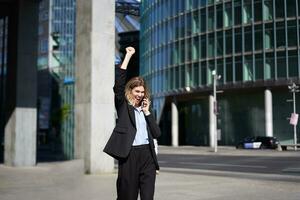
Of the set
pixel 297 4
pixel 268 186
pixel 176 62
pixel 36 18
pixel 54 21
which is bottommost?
pixel 268 186

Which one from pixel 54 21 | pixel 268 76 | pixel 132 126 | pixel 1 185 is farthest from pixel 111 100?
pixel 54 21

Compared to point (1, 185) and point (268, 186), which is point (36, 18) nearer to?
point (1, 185)

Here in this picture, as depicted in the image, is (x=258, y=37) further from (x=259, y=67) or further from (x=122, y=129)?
(x=122, y=129)

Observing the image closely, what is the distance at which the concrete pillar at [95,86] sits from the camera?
15297 mm

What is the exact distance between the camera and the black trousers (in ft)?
17.0

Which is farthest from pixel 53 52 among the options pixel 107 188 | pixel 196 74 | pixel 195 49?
pixel 107 188

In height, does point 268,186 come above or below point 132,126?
below

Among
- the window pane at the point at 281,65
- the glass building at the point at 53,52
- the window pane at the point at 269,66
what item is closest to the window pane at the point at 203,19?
the window pane at the point at 269,66

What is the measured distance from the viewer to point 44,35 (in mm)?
89188

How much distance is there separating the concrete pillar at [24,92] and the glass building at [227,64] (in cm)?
2682

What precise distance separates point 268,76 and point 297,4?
24.1 feet

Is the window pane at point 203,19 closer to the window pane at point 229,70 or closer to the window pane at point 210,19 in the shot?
the window pane at point 210,19

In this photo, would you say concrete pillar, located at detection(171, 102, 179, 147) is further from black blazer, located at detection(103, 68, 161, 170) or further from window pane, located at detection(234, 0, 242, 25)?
black blazer, located at detection(103, 68, 161, 170)

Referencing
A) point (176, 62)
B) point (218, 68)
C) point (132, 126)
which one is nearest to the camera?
point (132, 126)
